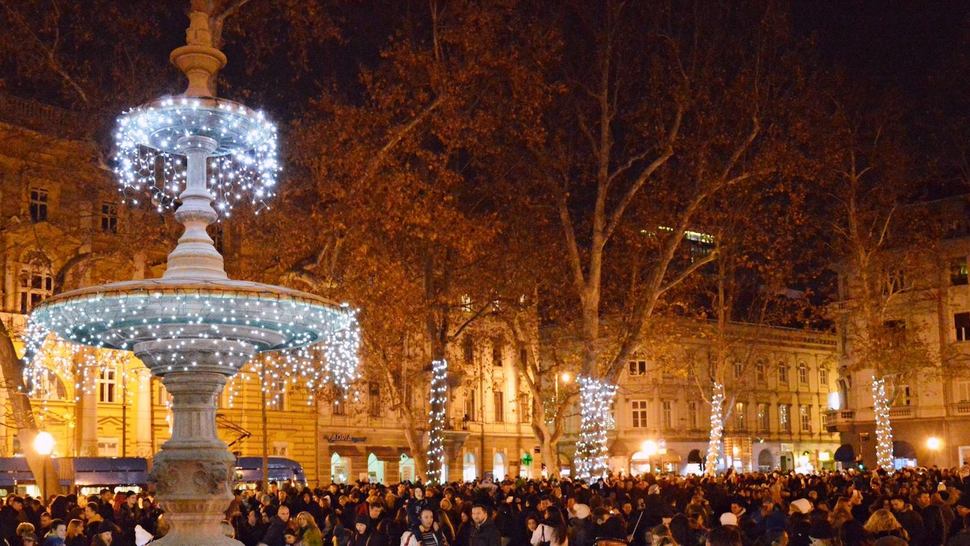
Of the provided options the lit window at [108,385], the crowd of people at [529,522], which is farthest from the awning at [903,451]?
the crowd of people at [529,522]

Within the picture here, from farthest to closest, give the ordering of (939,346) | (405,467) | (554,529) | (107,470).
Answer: (405,467) < (939,346) < (107,470) < (554,529)

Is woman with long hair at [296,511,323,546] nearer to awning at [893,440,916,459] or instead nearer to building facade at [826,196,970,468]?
building facade at [826,196,970,468]

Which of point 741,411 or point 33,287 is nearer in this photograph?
point 33,287

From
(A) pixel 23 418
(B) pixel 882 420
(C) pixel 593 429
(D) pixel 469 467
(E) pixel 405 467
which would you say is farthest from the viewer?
(D) pixel 469 467

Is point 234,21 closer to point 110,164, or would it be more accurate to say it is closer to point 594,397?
point 110,164

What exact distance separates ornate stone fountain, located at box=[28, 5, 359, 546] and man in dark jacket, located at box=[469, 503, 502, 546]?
2.61 metres

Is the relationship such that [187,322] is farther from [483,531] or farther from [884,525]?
[884,525]

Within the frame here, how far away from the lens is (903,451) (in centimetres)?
5588

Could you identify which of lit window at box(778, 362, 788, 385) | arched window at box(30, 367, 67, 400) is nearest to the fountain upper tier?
arched window at box(30, 367, 67, 400)

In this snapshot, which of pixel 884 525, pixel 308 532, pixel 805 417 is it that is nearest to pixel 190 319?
pixel 308 532

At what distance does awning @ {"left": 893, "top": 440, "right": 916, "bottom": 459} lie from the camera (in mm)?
55875

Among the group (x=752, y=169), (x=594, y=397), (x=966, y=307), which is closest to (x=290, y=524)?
(x=594, y=397)

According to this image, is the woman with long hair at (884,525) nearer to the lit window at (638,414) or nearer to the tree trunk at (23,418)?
the tree trunk at (23,418)

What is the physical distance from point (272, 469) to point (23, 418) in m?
20.0
